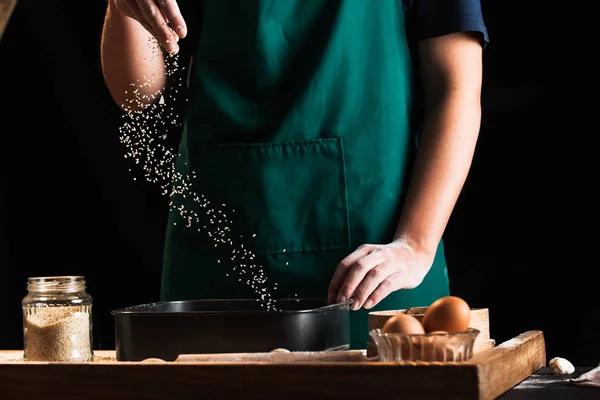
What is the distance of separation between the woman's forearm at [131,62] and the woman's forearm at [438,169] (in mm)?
501

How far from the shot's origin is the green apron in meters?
1.56

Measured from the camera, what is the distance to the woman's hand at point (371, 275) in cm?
133

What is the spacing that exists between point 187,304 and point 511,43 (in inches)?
51.9

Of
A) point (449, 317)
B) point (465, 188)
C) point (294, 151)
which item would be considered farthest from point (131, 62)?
point (465, 188)

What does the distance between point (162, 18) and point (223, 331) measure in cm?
47

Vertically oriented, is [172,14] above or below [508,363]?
above

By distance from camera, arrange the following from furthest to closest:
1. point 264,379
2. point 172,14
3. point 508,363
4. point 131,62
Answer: point 131,62 < point 172,14 < point 508,363 < point 264,379

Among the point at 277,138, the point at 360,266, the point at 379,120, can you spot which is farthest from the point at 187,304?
the point at 379,120

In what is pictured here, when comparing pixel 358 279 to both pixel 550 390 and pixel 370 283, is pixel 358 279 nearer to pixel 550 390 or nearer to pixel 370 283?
pixel 370 283

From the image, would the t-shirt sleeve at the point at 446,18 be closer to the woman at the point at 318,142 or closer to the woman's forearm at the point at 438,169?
the woman at the point at 318,142

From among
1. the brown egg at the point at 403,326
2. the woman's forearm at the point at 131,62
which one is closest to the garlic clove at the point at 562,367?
the brown egg at the point at 403,326

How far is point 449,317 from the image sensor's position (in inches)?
40.1

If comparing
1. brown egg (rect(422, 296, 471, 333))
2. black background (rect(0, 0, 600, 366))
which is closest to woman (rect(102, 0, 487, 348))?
brown egg (rect(422, 296, 471, 333))

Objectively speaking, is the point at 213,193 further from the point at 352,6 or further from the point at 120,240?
the point at 120,240
